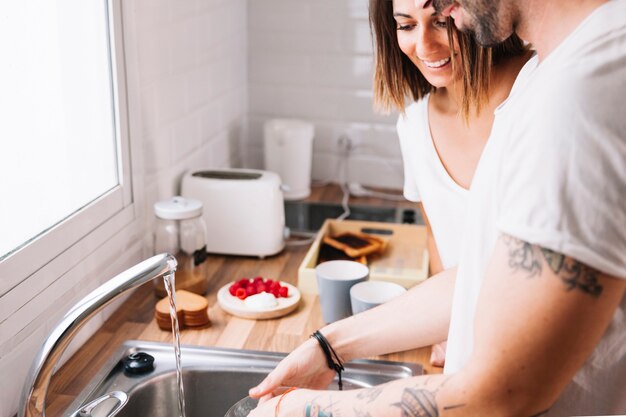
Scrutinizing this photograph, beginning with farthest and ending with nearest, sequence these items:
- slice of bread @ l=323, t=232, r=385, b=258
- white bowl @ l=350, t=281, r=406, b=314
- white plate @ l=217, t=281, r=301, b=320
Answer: slice of bread @ l=323, t=232, r=385, b=258
white plate @ l=217, t=281, r=301, b=320
white bowl @ l=350, t=281, r=406, b=314

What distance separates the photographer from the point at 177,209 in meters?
1.70

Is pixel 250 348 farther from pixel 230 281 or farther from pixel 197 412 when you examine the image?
pixel 230 281

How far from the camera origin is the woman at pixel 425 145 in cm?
126

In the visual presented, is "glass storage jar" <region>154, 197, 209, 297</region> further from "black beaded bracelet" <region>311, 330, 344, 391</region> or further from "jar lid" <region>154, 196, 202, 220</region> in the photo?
"black beaded bracelet" <region>311, 330, 344, 391</region>

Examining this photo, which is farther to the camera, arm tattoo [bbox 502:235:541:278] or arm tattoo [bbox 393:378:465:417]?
arm tattoo [bbox 393:378:465:417]

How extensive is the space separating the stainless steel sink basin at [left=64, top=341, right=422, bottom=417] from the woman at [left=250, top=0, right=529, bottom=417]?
14 centimetres

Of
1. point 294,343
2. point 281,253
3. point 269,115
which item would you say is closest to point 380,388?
point 294,343

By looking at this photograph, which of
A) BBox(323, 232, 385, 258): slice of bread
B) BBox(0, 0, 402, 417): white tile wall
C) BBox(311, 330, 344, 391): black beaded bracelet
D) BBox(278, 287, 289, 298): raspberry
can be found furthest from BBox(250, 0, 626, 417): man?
BBox(323, 232, 385, 258): slice of bread

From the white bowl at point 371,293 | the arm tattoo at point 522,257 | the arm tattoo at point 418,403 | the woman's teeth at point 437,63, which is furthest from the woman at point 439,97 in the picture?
the arm tattoo at point 522,257

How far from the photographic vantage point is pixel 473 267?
0.91m

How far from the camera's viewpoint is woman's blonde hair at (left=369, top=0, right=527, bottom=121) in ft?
4.78

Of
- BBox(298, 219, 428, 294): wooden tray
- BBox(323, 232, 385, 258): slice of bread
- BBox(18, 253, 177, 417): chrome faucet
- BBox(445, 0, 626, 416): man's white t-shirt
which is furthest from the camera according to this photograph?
BBox(323, 232, 385, 258): slice of bread

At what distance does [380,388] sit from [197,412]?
635 millimetres

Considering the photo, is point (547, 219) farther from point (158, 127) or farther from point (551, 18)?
point (158, 127)
